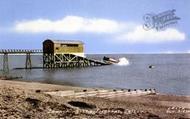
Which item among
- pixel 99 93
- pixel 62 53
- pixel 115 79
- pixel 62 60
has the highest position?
pixel 62 53

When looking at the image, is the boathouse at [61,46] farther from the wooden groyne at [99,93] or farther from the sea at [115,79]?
the wooden groyne at [99,93]

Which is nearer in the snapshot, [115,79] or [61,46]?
[115,79]

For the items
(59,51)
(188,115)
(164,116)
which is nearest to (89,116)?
(164,116)

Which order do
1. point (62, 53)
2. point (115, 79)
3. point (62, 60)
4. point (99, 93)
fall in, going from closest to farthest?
point (99, 93)
point (115, 79)
point (62, 53)
point (62, 60)

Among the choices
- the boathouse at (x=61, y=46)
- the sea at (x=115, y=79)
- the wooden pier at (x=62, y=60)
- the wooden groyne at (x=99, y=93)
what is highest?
the boathouse at (x=61, y=46)

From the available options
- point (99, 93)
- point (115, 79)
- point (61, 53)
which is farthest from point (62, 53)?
point (99, 93)

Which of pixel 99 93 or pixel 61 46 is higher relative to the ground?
pixel 61 46

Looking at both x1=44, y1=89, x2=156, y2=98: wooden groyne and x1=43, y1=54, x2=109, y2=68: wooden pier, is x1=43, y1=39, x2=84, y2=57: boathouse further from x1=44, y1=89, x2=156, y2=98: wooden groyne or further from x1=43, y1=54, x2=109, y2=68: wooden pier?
x1=44, y1=89, x2=156, y2=98: wooden groyne

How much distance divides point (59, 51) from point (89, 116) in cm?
7041

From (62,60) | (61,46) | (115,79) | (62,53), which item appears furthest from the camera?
(62,60)

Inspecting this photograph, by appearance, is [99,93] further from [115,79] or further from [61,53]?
[61,53]

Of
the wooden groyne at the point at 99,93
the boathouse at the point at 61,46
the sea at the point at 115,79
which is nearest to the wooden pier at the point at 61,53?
the boathouse at the point at 61,46

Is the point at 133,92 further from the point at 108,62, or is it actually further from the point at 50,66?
the point at 108,62

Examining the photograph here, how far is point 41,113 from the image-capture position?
55.4ft
